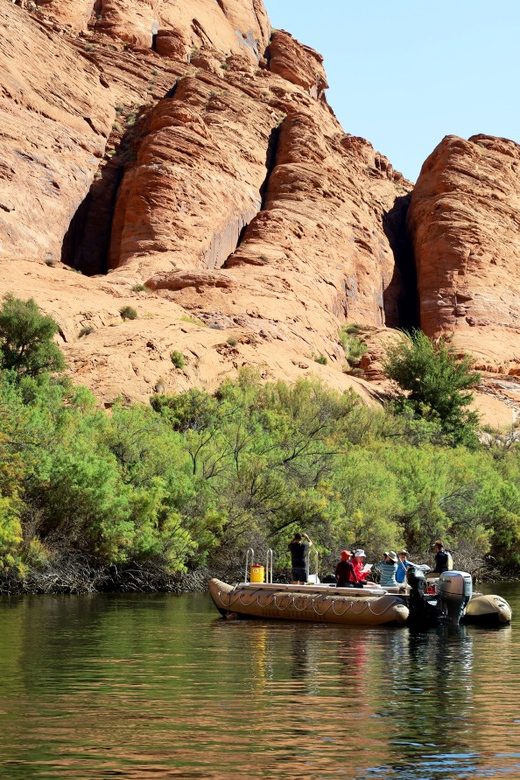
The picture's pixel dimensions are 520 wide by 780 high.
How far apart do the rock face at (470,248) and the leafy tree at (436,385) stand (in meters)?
7.71

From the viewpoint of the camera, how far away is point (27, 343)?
4306 centimetres

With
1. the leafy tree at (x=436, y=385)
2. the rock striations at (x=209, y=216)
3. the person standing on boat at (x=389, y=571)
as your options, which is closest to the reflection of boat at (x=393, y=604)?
the person standing on boat at (x=389, y=571)

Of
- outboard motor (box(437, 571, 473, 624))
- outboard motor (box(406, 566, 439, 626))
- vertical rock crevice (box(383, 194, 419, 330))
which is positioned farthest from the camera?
vertical rock crevice (box(383, 194, 419, 330))

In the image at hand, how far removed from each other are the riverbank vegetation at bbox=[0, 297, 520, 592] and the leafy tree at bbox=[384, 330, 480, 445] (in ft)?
27.2

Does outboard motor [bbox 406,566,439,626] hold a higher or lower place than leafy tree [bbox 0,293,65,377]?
lower

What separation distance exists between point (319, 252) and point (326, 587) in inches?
1801

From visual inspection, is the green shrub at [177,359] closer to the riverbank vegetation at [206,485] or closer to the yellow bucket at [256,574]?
the riverbank vegetation at [206,485]

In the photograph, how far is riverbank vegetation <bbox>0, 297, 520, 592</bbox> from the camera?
2669 cm

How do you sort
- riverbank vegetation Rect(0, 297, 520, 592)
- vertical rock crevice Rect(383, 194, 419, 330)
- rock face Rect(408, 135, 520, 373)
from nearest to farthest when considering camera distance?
riverbank vegetation Rect(0, 297, 520, 592), rock face Rect(408, 135, 520, 373), vertical rock crevice Rect(383, 194, 419, 330)

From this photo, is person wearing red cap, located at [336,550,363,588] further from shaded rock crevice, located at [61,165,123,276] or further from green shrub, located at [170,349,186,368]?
shaded rock crevice, located at [61,165,123,276]

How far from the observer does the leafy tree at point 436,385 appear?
54.9 meters

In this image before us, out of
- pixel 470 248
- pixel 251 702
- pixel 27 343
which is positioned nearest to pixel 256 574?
pixel 251 702

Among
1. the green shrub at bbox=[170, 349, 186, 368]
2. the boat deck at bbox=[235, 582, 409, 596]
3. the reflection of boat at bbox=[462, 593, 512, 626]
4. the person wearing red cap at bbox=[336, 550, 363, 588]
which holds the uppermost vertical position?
A: the green shrub at bbox=[170, 349, 186, 368]

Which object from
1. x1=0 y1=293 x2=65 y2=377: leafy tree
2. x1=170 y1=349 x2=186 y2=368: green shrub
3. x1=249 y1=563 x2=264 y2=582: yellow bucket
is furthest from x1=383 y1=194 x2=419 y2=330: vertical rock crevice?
x1=249 y1=563 x2=264 y2=582: yellow bucket
